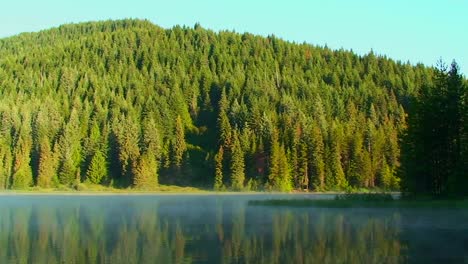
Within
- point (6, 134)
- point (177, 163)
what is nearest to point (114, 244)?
point (177, 163)

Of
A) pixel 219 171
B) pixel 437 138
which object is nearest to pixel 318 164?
pixel 219 171

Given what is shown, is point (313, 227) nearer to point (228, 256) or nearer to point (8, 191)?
point (228, 256)

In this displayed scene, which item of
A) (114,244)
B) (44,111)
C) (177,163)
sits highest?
(44,111)

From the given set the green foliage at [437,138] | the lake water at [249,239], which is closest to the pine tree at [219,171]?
the green foliage at [437,138]

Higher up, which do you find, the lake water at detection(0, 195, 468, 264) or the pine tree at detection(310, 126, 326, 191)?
the pine tree at detection(310, 126, 326, 191)

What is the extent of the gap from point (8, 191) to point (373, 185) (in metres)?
85.0

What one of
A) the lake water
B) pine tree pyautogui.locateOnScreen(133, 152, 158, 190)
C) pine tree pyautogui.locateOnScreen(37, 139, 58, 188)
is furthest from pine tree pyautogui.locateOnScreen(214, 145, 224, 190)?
the lake water

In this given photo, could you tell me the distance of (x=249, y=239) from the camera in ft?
116

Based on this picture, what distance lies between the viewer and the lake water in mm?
28609

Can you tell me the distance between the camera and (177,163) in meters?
165

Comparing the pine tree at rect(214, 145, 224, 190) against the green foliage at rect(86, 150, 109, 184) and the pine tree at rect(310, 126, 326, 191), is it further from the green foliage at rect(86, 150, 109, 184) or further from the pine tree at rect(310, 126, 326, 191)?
the green foliage at rect(86, 150, 109, 184)

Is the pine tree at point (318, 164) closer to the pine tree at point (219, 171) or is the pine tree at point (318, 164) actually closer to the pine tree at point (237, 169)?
the pine tree at point (237, 169)

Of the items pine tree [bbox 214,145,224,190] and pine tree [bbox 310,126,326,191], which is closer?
pine tree [bbox 310,126,326,191]

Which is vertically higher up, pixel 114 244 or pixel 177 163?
pixel 177 163
